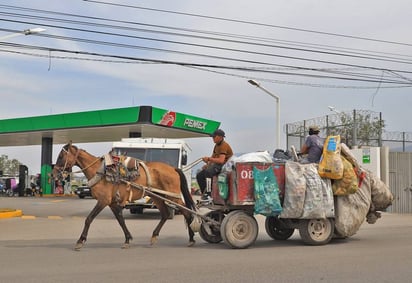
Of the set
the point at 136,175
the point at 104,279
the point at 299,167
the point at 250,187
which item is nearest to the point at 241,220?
the point at 250,187

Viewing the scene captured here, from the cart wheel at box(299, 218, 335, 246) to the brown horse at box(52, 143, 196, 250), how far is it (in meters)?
2.25

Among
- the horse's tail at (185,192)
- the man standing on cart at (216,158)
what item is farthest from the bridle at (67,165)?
the man standing on cart at (216,158)

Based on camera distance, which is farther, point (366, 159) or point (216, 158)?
point (366, 159)

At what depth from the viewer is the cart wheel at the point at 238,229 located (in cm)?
916

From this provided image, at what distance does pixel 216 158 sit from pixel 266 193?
1.31 metres

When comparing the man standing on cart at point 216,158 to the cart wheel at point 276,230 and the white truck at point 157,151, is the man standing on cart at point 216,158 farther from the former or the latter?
the white truck at point 157,151

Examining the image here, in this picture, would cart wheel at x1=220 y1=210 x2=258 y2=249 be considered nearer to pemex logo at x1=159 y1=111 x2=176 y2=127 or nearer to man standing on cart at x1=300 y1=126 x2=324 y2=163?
man standing on cart at x1=300 y1=126 x2=324 y2=163

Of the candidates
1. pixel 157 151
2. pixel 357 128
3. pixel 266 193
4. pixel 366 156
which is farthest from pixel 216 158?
pixel 357 128

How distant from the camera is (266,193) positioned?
364 inches

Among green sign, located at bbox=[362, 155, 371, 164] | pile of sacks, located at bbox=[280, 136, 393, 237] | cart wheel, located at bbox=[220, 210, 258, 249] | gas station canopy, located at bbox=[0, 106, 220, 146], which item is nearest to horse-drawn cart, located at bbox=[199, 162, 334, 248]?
cart wheel, located at bbox=[220, 210, 258, 249]

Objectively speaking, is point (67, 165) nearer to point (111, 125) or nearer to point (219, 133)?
point (219, 133)

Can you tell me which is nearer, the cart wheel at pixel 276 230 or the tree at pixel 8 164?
the cart wheel at pixel 276 230

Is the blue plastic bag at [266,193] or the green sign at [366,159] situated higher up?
the green sign at [366,159]

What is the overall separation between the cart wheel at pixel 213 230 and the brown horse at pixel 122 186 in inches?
15.1
